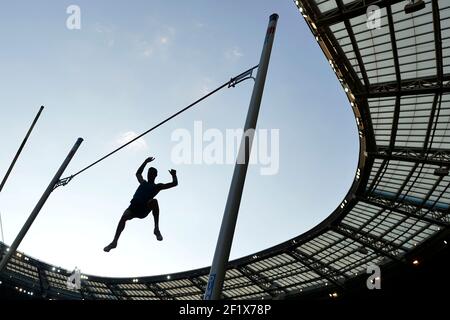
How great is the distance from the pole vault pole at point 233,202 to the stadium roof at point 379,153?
1214 centimetres

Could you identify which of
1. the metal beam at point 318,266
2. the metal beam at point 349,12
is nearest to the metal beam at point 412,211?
the metal beam at point 318,266

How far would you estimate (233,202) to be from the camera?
461 centimetres

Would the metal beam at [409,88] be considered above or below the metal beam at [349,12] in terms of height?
below

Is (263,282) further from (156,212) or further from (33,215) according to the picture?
(156,212)

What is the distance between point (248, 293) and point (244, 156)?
123 ft

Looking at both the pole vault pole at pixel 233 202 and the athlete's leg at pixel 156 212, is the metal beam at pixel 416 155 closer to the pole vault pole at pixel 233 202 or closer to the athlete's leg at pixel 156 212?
the athlete's leg at pixel 156 212

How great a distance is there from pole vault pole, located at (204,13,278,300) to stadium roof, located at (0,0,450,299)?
12.1 meters

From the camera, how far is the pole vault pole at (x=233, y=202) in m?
4.15

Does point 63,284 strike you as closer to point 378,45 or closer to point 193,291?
point 193,291

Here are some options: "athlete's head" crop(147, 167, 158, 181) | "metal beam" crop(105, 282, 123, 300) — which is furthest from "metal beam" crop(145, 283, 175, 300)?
"athlete's head" crop(147, 167, 158, 181)

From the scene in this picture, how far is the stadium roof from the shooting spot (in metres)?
16.3

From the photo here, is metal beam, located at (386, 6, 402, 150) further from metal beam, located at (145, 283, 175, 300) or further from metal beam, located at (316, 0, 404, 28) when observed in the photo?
metal beam, located at (145, 283, 175, 300)

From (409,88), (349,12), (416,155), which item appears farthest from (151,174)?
(416,155)

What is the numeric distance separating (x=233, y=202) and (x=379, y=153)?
20.4 m
